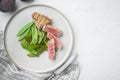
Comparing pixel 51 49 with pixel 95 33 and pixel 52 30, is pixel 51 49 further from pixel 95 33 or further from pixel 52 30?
pixel 95 33

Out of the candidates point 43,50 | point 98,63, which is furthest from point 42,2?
point 98,63

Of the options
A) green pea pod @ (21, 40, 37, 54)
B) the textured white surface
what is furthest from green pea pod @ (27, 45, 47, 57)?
the textured white surface

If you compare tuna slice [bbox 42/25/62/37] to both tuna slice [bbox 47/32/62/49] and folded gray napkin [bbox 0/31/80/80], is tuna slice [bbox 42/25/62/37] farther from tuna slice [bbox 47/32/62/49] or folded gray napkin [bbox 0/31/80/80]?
folded gray napkin [bbox 0/31/80/80]

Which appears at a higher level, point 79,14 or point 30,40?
point 79,14

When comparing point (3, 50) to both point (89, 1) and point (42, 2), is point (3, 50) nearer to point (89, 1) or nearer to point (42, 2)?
point (42, 2)

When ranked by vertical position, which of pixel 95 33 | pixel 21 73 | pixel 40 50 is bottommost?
pixel 21 73

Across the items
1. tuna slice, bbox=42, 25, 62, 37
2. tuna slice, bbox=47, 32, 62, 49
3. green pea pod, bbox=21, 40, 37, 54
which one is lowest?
green pea pod, bbox=21, 40, 37, 54

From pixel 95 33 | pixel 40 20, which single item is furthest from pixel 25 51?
pixel 95 33
